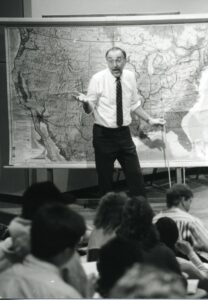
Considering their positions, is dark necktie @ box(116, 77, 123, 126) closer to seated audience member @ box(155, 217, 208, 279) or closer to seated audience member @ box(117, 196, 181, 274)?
seated audience member @ box(155, 217, 208, 279)

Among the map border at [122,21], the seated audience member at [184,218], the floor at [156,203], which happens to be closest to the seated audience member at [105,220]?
the seated audience member at [184,218]

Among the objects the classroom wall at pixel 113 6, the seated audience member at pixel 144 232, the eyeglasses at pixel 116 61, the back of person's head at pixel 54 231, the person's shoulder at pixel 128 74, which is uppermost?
the classroom wall at pixel 113 6

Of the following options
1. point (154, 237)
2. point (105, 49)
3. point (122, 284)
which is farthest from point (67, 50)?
point (122, 284)

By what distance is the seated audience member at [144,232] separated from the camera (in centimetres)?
216

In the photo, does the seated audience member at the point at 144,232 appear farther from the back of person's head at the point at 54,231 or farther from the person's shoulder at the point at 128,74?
the person's shoulder at the point at 128,74

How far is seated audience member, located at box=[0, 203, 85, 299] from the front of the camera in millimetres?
1780

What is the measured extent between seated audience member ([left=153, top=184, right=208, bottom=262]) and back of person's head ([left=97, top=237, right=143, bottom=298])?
826 millimetres

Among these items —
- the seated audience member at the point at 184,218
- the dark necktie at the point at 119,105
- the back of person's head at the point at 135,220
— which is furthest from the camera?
the dark necktie at the point at 119,105

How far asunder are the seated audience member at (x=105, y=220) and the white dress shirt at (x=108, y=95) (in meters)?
1.32

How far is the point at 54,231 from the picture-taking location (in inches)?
71.4

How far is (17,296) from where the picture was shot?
1.84m

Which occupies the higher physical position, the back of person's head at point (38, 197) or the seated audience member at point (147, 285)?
the back of person's head at point (38, 197)

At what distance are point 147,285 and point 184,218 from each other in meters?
A: 1.03

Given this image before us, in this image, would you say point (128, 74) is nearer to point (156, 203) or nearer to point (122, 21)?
point (122, 21)
